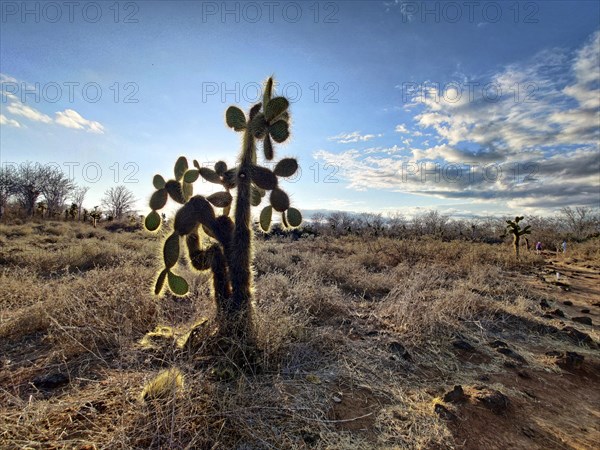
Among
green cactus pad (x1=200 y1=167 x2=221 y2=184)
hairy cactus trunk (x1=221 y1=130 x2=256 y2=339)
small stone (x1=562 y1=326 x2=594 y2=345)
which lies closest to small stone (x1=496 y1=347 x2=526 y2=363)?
small stone (x1=562 y1=326 x2=594 y2=345)

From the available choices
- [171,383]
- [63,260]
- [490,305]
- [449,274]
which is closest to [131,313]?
[171,383]

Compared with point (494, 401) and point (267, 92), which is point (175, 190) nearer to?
point (267, 92)

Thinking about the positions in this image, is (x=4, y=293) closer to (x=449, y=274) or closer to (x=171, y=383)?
(x=171, y=383)

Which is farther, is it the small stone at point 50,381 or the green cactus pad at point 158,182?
the green cactus pad at point 158,182

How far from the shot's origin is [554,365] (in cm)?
353

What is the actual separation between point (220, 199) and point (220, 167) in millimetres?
495

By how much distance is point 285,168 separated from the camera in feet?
11.3

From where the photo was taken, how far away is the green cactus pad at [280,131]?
3.38 m

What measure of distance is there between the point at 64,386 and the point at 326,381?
2.03 m

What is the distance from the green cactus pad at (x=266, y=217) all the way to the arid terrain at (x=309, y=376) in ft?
2.93

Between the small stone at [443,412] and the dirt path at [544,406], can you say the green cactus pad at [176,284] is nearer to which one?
the small stone at [443,412]

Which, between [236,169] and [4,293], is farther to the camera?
[4,293]

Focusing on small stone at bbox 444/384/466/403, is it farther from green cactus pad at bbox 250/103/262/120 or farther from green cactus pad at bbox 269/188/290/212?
green cactus pad at bbox 250/103/262/120

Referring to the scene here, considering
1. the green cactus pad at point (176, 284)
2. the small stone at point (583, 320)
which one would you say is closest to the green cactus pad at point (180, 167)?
the green cactus pad at point (176, 284)
